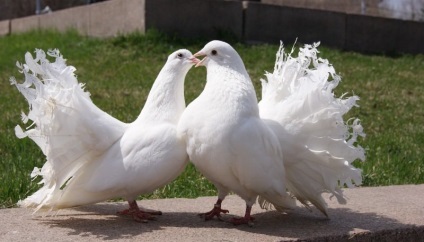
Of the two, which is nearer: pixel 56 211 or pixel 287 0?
pixel 56 211

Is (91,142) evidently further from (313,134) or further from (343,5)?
(343,5)

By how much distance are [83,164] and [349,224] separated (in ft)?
4.31

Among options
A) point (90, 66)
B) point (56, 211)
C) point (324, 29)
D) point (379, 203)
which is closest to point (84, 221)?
point (56, 211)

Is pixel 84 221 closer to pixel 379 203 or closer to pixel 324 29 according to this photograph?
pixel 379 203

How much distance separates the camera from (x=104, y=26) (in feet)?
36.6

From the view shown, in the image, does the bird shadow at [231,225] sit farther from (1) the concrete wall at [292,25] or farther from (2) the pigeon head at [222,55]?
(1) the concrete wall at [292,25]

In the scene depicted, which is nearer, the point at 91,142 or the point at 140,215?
the point at 91,142

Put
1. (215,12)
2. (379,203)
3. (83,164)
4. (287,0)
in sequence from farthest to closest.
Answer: (287,0) < (215,12) < (379,203) < (83,164)

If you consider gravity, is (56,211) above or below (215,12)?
below

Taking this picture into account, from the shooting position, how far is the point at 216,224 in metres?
3.46

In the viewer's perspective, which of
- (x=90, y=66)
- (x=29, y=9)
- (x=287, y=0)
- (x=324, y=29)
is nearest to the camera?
(x=90, y=66)

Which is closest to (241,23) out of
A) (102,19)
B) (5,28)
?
(102,19)

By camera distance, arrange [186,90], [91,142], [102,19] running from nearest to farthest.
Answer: [91,142], [186,90], [102,19]

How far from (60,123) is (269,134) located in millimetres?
933
